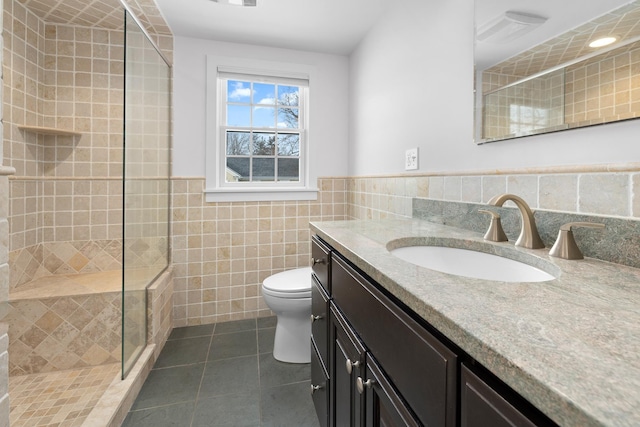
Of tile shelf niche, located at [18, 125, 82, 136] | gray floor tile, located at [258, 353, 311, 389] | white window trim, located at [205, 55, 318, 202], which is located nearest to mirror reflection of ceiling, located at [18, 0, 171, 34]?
white window trim, located at [205, 55, 318, 202]

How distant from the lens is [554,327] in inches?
16.8

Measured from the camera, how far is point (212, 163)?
249cm

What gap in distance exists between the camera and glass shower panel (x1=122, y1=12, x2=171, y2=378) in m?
1.67

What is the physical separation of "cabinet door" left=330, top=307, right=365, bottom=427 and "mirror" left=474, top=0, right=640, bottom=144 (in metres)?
0.90

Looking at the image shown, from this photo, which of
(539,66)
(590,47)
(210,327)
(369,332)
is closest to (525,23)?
Result: (539,66)

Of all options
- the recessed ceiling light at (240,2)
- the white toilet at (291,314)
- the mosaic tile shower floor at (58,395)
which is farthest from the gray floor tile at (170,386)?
the recessed ceiling light at (240,2)

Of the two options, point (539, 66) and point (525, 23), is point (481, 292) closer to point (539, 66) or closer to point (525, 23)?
point (539, 66)

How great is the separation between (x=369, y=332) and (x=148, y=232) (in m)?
1.71

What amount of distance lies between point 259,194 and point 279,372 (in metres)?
1.36

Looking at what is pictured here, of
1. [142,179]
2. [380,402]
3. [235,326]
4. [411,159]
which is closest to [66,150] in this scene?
[142,179]

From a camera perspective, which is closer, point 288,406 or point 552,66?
point 552,66

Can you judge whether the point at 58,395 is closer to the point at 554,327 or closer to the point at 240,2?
the point at 554,327

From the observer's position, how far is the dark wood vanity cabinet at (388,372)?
42cm

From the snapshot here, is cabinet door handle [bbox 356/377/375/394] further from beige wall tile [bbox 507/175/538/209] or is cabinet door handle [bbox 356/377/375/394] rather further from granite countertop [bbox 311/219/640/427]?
beige wall tile [bbox 507/175/538/209]
